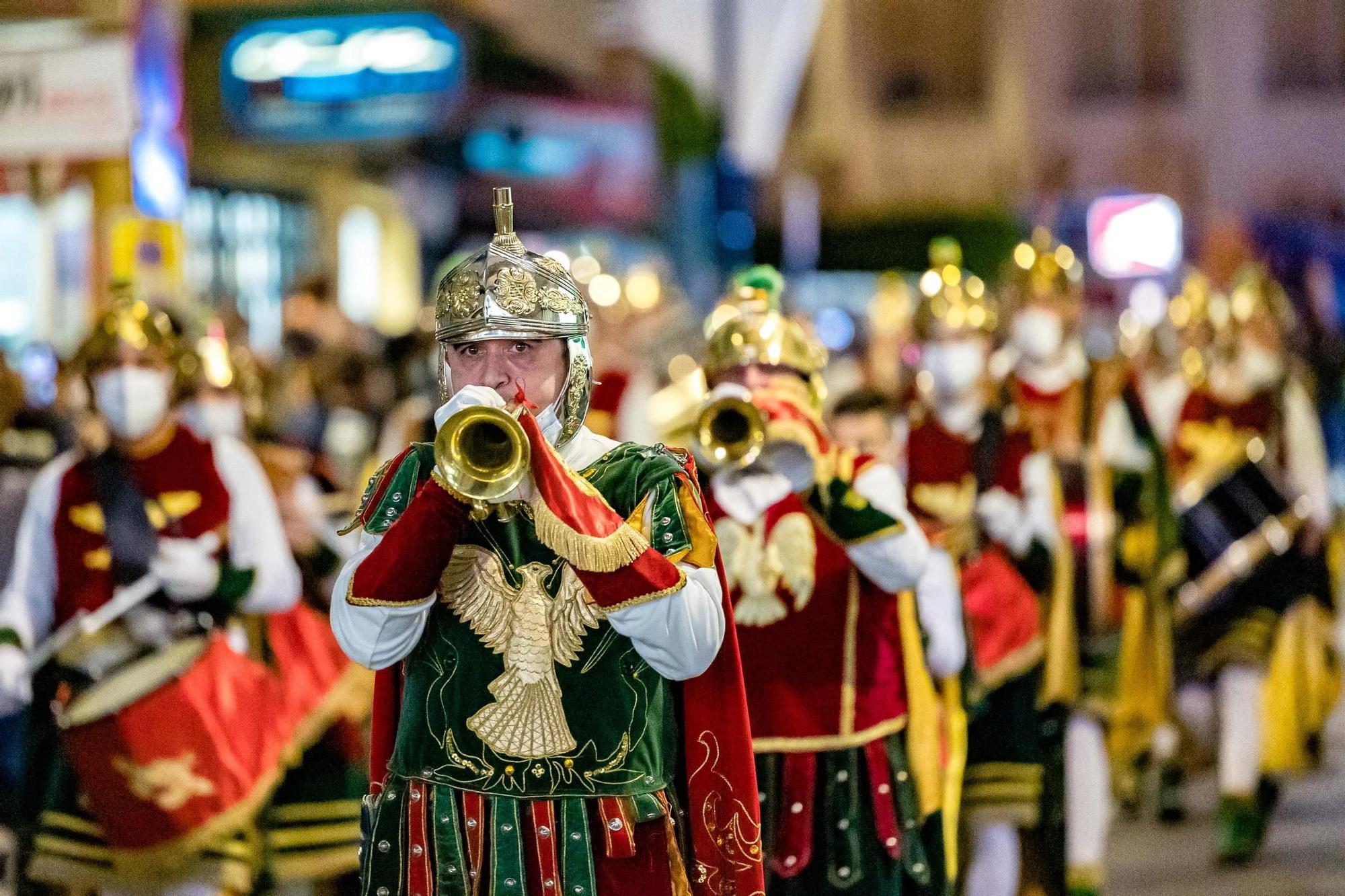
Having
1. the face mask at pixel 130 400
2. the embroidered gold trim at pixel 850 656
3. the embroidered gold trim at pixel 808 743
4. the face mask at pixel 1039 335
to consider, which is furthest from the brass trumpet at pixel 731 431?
the face mask at pixel 1039 335

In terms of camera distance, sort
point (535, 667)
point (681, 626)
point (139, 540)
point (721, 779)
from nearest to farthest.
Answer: point (681, 626) < point (535, 667) < point (721, 779) < point (139, 540)

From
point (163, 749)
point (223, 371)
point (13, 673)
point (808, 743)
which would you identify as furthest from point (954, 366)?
point (13, 673)

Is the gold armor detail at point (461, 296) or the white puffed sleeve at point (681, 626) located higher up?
the gold armor detail at point (461, 296)

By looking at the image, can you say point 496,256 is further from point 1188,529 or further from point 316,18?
point 316,18

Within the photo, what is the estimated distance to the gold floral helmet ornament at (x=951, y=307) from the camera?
7266mm

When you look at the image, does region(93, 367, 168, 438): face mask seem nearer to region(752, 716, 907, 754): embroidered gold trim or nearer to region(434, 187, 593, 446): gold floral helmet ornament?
region(752, 716, 907, 754): embroidered gold trim

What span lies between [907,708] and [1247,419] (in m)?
4.97

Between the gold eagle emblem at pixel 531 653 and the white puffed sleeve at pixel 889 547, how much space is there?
5.17 ft

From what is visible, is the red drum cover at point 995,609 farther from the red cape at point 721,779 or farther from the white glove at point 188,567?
the red cape at point 721,779

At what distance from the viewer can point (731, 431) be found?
16.3ft

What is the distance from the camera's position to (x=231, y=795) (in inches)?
247

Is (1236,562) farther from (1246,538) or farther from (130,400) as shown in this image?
(130,400)

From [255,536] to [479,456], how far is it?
297 cm

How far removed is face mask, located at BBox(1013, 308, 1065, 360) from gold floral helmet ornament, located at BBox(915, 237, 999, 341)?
702 mm
